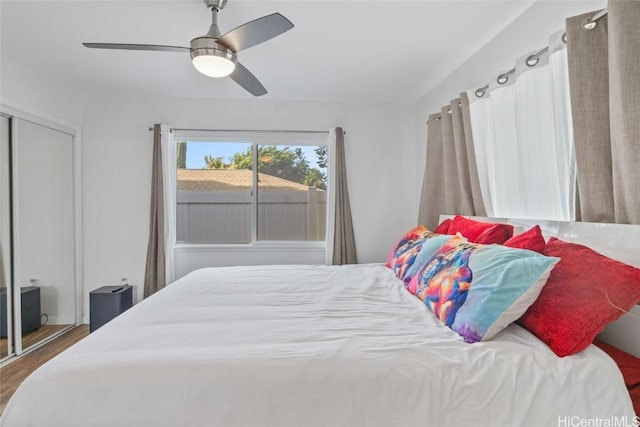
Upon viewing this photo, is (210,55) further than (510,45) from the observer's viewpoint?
No

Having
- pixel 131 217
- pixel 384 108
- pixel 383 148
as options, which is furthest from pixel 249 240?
pixel 384 108

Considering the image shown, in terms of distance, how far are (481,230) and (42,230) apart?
3.63 meters

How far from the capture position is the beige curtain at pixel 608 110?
3.87 ft

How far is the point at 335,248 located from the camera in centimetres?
338

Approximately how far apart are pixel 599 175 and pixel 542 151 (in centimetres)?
48

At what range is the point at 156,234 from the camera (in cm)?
325

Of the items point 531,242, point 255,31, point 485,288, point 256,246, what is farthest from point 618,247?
point 256,246

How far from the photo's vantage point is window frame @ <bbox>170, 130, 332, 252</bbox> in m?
3.44

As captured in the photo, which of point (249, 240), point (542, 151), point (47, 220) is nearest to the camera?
point (542, 151)

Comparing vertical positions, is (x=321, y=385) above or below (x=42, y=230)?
below

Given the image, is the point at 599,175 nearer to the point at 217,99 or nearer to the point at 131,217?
the point at 217,99

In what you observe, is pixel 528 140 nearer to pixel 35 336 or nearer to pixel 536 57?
pixel 536 57

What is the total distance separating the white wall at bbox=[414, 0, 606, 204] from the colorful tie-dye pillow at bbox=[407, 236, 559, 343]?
1.24m

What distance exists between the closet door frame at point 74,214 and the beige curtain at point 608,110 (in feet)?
12.3
